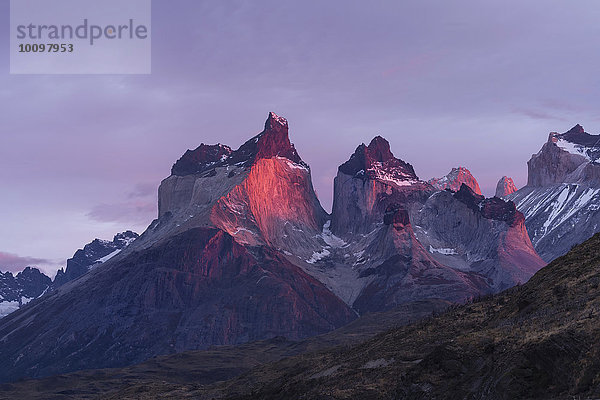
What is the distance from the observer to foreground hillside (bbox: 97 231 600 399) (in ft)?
171

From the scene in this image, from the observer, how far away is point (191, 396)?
163 m

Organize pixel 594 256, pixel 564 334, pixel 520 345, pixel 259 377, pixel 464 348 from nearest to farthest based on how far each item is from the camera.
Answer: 1. pixel 564 334
2. pixel 520 345
3. pixel 464 348
4. pixel 594 256
5. pixel 259 377

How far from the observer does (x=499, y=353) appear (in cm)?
6031

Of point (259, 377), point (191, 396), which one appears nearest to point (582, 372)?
point (259, 377)

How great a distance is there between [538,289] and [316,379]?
3644 centimetres

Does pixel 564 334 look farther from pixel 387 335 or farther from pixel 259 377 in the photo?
pixel 259 377

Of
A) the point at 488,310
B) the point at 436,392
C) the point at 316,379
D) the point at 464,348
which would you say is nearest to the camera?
the point at 436,392

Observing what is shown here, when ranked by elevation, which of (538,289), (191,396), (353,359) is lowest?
(191,396)

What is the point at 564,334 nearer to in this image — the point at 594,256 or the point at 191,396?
the point at 594,256

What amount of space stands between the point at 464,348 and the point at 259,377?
3795 inches

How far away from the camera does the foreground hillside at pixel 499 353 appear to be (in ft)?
171

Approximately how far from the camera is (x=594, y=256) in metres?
78.6

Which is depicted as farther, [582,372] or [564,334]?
[564,334]

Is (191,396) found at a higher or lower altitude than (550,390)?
lower
